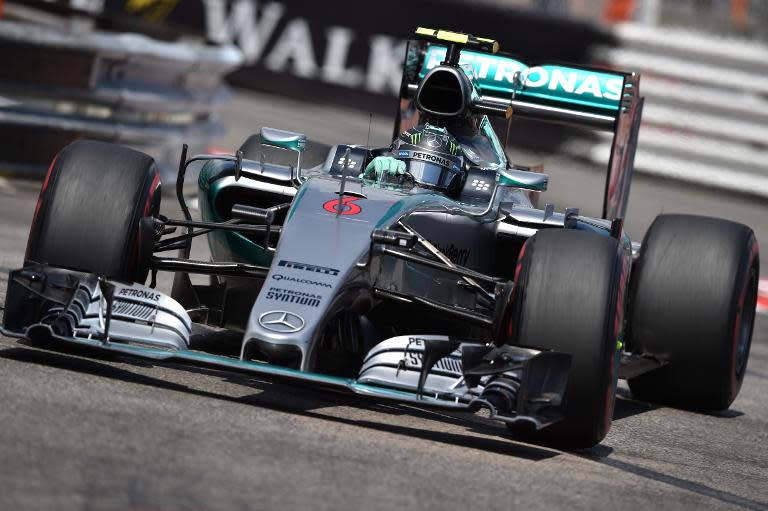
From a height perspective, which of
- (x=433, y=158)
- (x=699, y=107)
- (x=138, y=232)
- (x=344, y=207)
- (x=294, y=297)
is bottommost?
(x=294, y=297)

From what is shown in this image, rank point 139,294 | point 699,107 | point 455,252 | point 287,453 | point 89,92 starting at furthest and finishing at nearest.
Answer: point 699,107, point 89,92, point 455,252, point 139,294, point 287,453

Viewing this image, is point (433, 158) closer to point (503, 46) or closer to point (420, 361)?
point (420, 361)

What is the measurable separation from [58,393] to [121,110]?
6.36m

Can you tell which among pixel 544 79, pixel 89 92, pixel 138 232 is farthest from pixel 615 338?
pixel 89 92

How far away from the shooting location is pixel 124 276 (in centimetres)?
573

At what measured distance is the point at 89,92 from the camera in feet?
34.7

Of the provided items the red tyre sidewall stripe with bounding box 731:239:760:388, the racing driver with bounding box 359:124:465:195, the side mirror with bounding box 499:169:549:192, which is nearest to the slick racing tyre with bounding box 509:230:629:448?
the side mirror with bounding box 499:169:549:192

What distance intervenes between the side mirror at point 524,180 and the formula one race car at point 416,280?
1cm

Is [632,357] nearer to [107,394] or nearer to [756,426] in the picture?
[756,426]

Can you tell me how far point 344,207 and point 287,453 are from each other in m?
1.59

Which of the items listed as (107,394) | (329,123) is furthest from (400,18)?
(107,394)

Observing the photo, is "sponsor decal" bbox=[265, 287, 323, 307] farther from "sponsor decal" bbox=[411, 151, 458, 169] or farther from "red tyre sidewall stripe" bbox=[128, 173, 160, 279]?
"sponsor decal" bbox=[411, 151, 458, 169]

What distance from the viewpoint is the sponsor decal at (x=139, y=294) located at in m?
5.46

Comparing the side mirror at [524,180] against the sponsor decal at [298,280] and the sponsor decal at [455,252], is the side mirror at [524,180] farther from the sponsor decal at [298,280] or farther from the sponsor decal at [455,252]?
the sponsor decal at [298,280]
